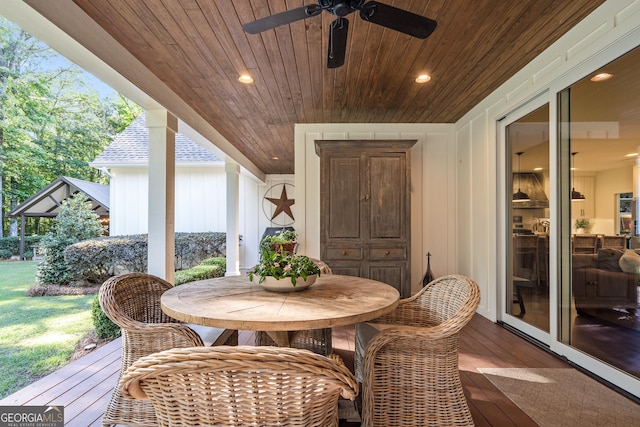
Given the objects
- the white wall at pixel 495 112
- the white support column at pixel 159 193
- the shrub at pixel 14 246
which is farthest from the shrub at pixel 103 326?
the shrub at pixel 14 246

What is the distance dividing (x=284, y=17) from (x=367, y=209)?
274 cm

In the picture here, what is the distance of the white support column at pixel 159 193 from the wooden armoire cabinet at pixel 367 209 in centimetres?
184

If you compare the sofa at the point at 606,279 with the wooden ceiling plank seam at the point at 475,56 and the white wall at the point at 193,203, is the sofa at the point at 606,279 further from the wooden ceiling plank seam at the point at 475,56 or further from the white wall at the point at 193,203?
the white wall at the point at 193,203

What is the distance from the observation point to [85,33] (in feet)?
6.97

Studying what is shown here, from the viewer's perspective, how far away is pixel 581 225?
2.54 metres

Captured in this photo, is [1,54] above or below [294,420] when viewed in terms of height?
above

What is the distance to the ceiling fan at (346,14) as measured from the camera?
1.58 metres

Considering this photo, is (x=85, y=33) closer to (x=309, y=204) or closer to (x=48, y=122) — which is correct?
(x=309, y=204)

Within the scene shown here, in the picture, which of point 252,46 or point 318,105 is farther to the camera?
point 318,105

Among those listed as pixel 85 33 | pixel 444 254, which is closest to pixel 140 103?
pixel 85 33

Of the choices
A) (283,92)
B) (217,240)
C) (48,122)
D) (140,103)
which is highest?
(48,122)

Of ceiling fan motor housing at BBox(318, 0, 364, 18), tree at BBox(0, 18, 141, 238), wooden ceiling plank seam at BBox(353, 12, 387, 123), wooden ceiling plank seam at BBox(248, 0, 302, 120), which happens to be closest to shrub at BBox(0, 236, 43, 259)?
tree at BBox(0, 18, 141, 238)

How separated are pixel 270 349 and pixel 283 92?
325 cm

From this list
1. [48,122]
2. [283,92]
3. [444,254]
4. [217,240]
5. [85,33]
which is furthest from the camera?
[48,122]
